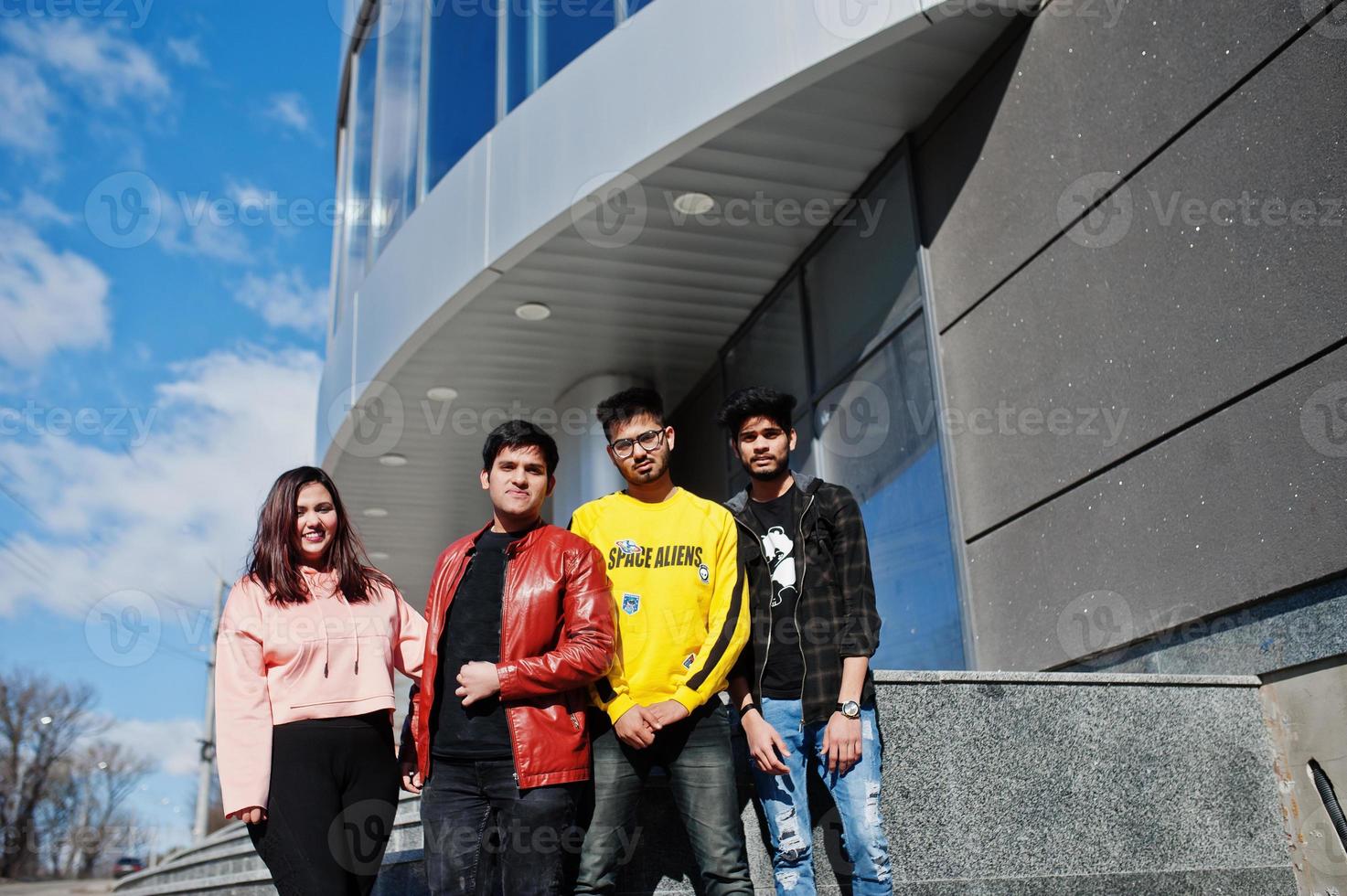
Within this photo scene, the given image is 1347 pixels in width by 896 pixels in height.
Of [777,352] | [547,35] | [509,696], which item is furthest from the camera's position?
[777,352]

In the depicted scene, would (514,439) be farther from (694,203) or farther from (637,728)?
(694,203)

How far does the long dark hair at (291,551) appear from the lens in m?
3.31

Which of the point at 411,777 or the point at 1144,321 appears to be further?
the point at 1144,321

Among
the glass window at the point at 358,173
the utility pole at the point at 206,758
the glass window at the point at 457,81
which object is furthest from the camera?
the utility pole at the point at 206,758

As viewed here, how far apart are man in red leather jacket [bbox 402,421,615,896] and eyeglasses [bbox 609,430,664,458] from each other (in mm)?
286

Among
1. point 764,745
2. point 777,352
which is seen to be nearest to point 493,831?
point 764,745

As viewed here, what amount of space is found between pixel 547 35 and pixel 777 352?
3.05 meters

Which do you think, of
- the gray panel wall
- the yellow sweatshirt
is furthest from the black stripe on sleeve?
the gray panel wall

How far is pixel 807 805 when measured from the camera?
11.1ft

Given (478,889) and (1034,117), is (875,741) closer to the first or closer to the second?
(478,889)

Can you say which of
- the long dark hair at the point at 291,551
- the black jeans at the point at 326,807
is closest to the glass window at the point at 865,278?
the long dark hair at the point at 291,551

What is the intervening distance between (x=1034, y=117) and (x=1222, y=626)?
9.41 ft

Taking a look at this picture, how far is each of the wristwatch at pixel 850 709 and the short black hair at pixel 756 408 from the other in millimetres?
971

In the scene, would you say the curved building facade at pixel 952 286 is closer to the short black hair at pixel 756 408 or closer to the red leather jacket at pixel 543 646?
the short black hair at pixel 756 408
